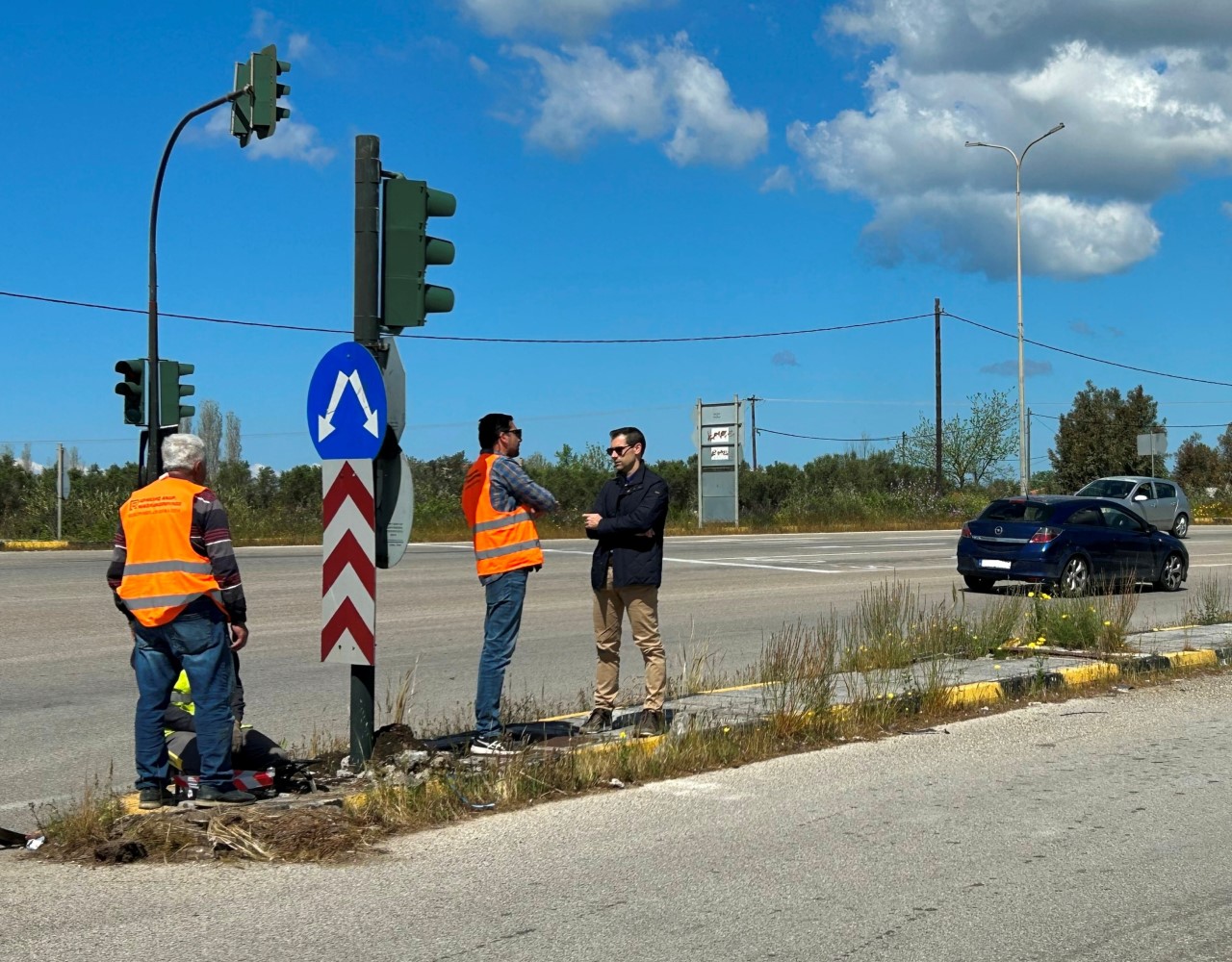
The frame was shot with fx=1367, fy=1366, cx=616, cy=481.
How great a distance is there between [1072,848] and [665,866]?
1.82m

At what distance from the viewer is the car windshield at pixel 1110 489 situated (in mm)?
37000

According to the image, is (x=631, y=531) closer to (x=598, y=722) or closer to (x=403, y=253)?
(x=598, y=722)

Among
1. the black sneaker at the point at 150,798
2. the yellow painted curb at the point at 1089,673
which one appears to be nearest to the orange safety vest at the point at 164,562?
the black sneaker at the point at 150,798

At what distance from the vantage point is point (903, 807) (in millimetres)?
6805

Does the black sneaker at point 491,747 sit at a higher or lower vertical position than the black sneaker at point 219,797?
higher

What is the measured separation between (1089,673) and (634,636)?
14.4ft

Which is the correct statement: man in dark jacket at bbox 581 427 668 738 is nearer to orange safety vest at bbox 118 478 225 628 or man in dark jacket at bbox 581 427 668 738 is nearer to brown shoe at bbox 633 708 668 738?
brown shoe at bbox 633 708 668 738

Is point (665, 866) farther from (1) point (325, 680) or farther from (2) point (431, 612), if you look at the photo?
(2) point (431, 612)

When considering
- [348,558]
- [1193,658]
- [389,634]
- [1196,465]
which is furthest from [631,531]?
[1196,465]

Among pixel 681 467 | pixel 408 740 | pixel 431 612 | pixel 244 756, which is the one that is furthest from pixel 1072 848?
pixel 681 467

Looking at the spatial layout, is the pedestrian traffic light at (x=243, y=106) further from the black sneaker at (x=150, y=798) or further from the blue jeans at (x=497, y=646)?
the black sneaker at (x=150, y=798)

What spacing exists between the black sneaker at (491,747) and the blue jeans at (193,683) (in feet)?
4.78

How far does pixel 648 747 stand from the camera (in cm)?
775

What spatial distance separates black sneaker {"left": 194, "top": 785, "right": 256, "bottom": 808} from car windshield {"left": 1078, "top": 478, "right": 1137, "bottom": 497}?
33.6m
